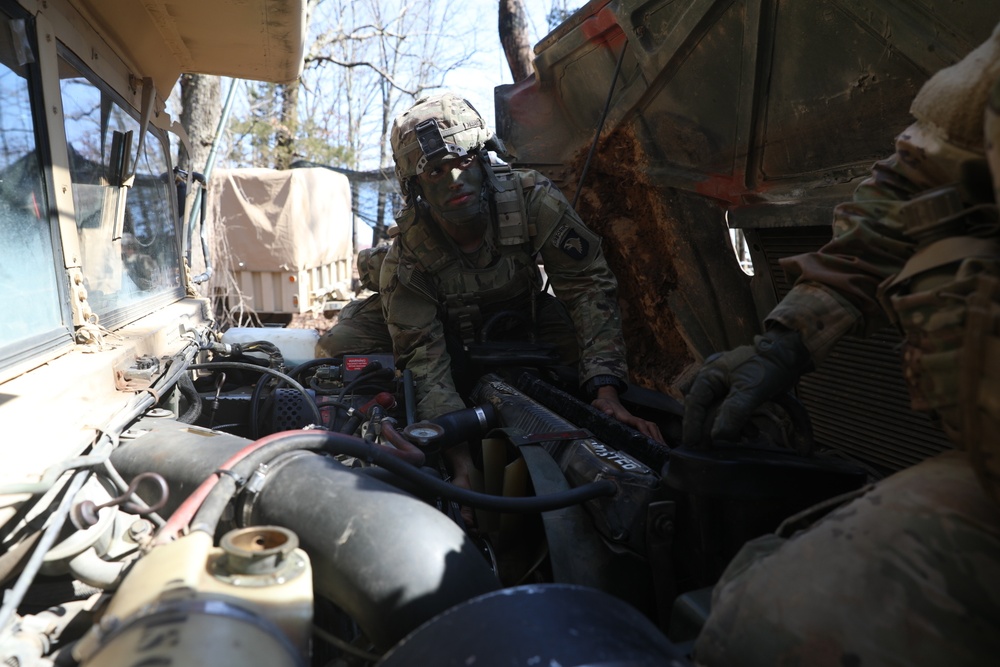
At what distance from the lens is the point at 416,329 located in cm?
338

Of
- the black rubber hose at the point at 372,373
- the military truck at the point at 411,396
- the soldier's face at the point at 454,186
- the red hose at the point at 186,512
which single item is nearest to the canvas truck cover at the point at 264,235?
the military truck at the point at 411,396

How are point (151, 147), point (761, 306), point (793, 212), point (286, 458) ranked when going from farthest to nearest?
point (151, 147) < point (761, 306) < point (793, 212) < point (286, 458)

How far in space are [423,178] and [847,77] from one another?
1.80 m

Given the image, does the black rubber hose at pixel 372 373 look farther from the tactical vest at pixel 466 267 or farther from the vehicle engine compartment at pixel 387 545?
the vehicle engine compartment at pixel 387 545

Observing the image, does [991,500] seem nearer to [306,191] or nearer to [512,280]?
[512,280]

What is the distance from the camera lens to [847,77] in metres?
2.29

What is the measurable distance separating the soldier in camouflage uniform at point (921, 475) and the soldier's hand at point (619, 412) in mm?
775

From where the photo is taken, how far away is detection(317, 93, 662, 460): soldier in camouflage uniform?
3268 millimetres

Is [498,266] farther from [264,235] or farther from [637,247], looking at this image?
[264,235]

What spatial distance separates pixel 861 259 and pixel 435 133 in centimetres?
208

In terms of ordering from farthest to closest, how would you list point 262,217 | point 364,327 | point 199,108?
point 262,217, point 199,108, point 364,327

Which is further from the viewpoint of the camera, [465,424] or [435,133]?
[435,133]

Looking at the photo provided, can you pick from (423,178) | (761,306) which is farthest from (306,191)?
(761,306)

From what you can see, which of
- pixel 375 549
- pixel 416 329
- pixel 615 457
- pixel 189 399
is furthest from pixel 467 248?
pixel 375 549
